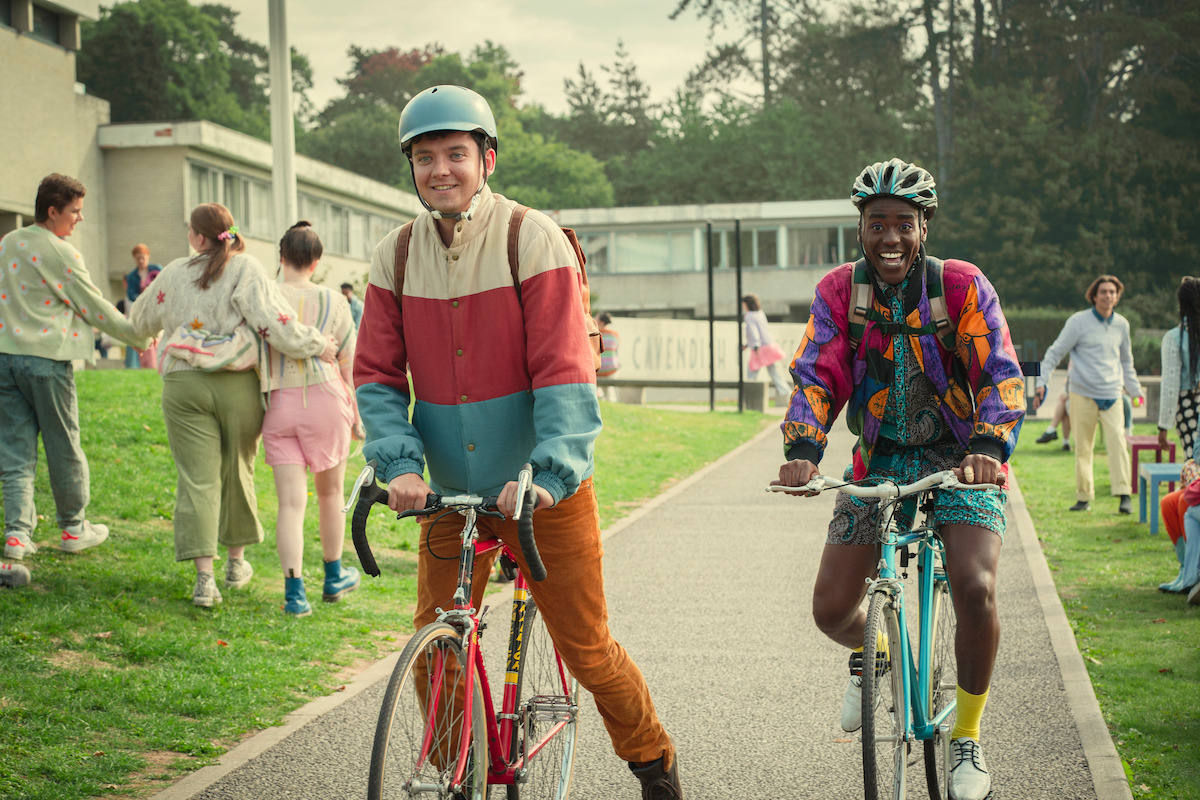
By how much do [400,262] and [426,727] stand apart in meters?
1.26

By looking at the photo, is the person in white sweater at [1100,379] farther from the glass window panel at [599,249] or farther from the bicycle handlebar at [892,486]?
the glass window panel at [599,249]

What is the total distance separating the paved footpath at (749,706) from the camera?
4.51 m

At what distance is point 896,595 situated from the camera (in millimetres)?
3752

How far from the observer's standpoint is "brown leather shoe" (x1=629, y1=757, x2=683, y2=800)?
152 inches

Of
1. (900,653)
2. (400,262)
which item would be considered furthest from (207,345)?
(900,653)

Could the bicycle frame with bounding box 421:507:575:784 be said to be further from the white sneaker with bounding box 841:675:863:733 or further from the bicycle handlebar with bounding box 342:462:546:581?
the white sneaker with bounding box 841:675:863:733

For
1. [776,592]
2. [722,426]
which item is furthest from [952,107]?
[776,592]

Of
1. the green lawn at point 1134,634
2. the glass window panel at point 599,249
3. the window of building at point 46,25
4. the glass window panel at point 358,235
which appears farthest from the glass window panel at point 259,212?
the green lawn at point 1134,634

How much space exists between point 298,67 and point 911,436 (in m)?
78.2

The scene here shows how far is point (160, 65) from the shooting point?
5981 cm

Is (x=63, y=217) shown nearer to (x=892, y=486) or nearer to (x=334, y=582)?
(x=334, y=582)

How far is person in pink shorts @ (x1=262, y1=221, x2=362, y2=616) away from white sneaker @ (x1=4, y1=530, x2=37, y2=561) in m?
1.33

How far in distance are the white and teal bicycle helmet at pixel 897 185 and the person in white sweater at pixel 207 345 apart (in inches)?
144

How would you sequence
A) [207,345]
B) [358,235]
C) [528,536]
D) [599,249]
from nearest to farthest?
[528,536], [207,345], [358,235], [599,249]
